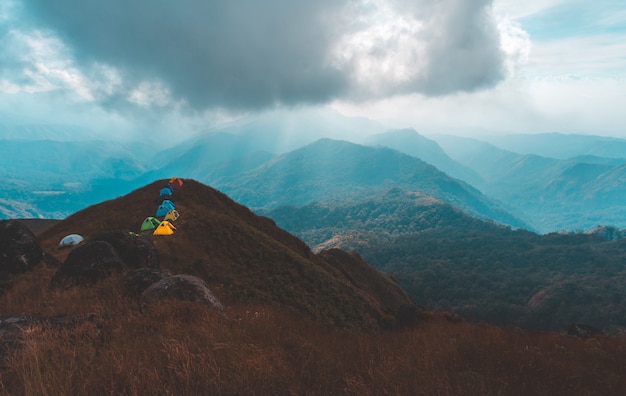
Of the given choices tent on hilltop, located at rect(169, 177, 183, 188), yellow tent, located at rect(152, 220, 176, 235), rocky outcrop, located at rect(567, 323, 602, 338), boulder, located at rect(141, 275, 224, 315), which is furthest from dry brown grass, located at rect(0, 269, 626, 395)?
tent on hilltop, located at rect(169, 177, 183, 188)

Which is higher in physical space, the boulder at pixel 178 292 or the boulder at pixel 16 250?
the boulder at pixel 16 250

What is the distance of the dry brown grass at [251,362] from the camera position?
4.52m

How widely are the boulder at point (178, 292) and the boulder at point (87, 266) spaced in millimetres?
3124

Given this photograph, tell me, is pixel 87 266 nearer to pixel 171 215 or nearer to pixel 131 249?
pixel 131 249

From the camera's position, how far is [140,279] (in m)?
10.2

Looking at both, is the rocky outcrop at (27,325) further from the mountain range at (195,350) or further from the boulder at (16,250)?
the boulder at (16,250)

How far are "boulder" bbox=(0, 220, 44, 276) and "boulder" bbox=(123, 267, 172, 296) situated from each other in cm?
643

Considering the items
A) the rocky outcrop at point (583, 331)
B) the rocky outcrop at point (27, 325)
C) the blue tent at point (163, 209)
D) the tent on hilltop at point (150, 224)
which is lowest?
the rocky outcrop at point (583, 331)

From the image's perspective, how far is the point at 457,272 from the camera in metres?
188

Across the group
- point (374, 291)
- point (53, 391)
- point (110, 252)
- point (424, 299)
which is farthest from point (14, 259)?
point (424, 299)

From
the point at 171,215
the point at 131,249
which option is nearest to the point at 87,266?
the point at 131,249

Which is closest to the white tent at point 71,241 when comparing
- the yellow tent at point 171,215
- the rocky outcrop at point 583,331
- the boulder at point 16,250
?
the yellow tent at point 171,215

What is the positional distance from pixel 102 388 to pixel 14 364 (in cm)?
169

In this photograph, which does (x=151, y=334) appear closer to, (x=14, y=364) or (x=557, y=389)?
(x=14, y=364)
